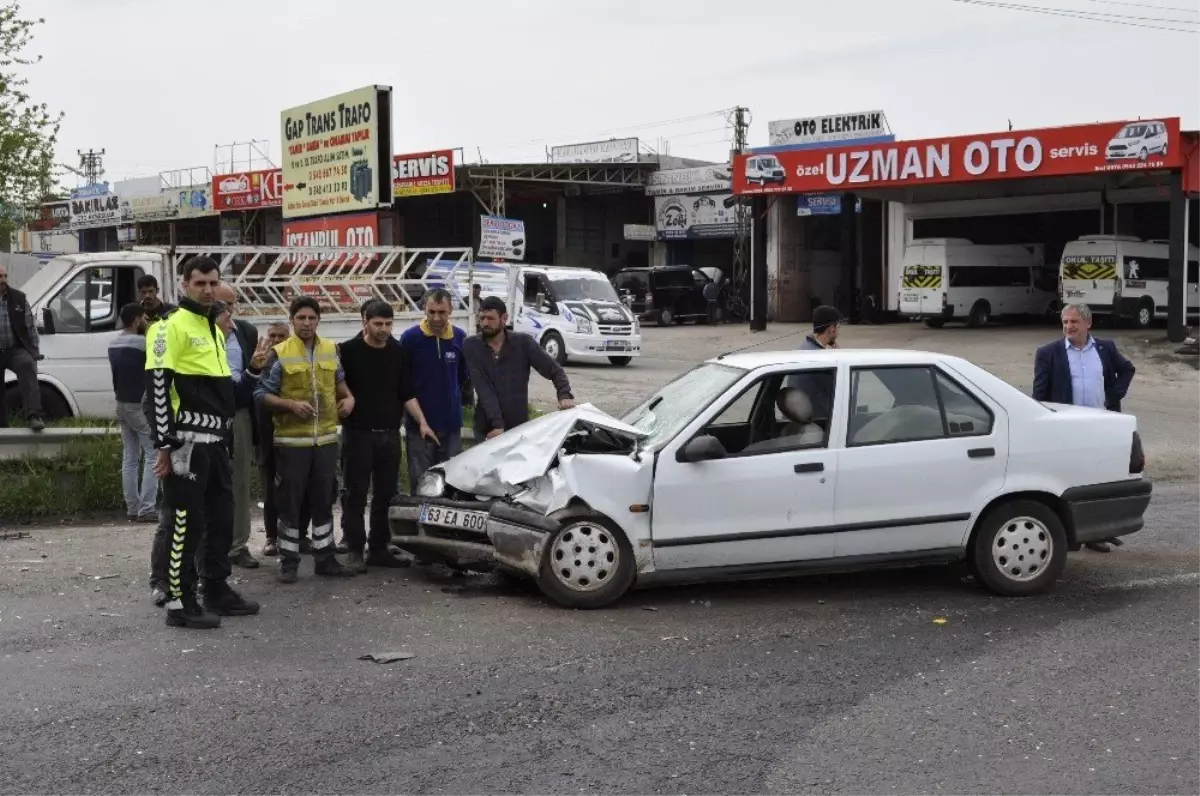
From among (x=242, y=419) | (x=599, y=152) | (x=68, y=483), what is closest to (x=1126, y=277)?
(x=599, y=152)

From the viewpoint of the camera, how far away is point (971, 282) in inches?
1387

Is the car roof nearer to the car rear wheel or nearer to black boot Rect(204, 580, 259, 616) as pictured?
black boot Rect(204, 580, 259, 616)

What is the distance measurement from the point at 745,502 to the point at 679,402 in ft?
2.99

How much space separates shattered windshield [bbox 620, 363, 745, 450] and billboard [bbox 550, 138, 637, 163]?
3776 cm

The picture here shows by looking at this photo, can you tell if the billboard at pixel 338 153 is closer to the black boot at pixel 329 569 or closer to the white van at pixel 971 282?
the black boot at pixel 329 569

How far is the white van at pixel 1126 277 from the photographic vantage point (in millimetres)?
31797

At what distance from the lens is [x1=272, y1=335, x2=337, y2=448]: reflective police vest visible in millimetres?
8039

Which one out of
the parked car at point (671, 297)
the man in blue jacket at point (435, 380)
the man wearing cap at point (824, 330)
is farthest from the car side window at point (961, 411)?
the parked car at point (671, 297)

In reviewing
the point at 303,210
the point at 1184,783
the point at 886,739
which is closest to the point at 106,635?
the point at 886,739

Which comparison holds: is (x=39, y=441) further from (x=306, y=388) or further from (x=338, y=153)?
(x=338, y=153)

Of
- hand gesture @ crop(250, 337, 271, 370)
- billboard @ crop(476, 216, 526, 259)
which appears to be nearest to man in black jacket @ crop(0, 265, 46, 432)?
hand gesture @ crop(250, 337, 271, 370)

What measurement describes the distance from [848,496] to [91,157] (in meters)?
102

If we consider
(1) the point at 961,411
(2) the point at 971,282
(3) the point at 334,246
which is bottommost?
(1) the point at 961,411

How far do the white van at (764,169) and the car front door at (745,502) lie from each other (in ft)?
89.9
